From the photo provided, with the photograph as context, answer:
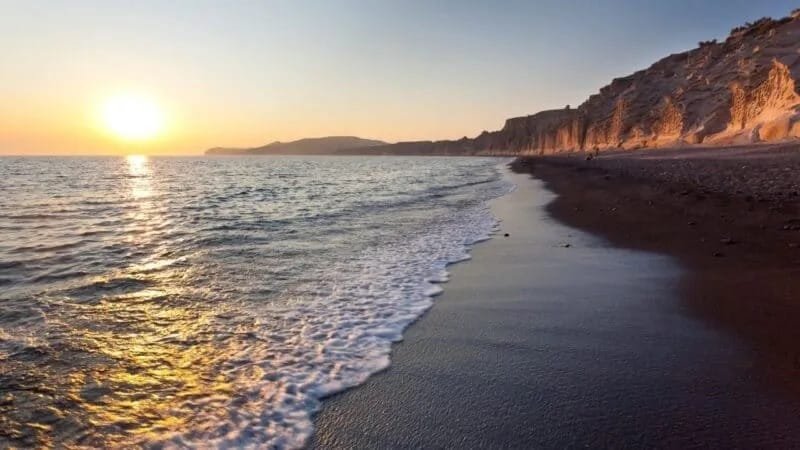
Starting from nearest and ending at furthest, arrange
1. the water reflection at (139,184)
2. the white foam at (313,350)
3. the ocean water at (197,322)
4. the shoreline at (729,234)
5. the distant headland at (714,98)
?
the white foam at (313,350) → the ocean water at (197,322) → the shoreline at (729,234) → the water reflection at (139,184) → the distant headland at (714,98)

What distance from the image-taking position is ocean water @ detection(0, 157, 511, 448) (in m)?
3.79

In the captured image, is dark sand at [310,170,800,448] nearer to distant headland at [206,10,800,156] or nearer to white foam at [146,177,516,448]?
white foam at [146,177,516,448]

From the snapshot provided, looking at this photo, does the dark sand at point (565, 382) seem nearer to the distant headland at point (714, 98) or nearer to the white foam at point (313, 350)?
the white foam at point (313, 350)

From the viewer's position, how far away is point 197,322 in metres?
5.98

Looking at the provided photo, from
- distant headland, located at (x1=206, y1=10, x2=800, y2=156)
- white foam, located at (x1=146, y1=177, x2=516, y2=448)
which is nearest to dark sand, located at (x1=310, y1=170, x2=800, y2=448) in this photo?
white foam, located at (x1=146, y1=177, x2=516, y2=448)

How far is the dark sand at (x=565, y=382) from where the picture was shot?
3.27m

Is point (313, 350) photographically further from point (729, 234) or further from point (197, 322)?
point (729, 234)

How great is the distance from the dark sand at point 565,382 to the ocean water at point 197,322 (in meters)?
0.52

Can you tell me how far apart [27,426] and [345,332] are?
3200 mm

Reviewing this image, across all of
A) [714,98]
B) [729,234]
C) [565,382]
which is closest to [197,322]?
[565,382]

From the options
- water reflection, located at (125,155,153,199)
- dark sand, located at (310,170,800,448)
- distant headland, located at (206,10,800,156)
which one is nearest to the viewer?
dark sand, located at (310,170,800,448)

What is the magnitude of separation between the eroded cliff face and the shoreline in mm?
17781

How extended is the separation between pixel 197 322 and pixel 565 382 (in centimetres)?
475

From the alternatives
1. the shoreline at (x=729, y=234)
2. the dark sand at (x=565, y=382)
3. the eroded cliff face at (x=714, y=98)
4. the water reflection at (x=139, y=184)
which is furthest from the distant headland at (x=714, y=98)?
the water reflection at (x=139, y=184)
